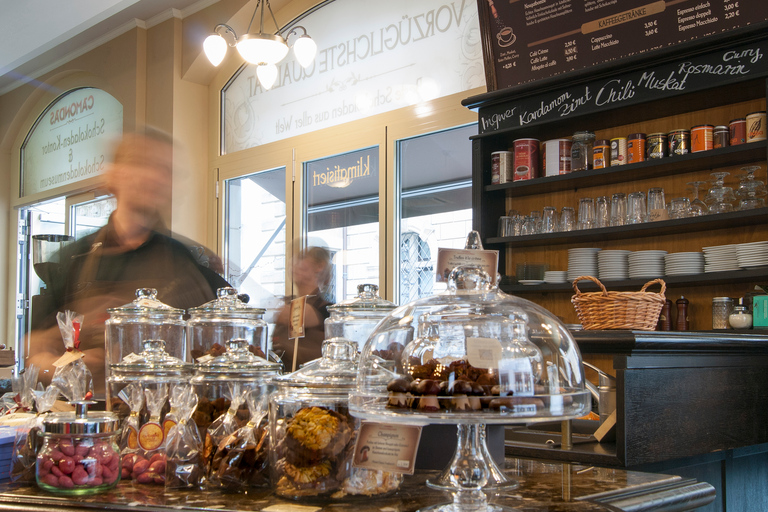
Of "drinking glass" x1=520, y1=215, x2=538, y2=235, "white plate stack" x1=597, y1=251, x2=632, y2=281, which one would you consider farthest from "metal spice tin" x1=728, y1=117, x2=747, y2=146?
"drinking glass" x1=520, y1=215, x2=538, y2=235

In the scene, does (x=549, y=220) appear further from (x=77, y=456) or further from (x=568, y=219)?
(x=77, y=456)

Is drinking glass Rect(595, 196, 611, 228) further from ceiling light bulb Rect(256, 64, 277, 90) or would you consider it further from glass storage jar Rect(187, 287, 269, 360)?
glass storage jar Rect(187, 287, 269, 360)

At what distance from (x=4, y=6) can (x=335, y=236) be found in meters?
3.92

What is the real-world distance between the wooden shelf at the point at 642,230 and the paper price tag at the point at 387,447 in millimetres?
2273

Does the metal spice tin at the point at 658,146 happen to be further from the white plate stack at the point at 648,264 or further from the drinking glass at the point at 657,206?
the white plate stack at the point at 648,264

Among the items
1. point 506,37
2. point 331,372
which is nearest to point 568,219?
point 506,37

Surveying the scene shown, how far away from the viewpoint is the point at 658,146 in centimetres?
316

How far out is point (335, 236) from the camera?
5.09 metres

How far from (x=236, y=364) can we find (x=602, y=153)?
248cm

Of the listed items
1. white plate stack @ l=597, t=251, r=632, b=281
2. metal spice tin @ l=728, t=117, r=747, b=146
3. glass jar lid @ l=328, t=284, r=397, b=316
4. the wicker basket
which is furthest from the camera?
white plate stack @ l=597, t=251, r=632, b=281

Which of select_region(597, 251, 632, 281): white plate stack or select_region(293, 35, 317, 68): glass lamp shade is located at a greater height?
select_region(293, 35, 317, 68): glass lamp shade

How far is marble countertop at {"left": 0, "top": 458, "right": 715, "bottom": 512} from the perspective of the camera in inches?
43.9

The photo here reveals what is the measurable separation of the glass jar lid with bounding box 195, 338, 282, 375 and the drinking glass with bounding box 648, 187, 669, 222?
7.55 ft

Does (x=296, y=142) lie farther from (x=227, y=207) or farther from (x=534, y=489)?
(x=534, y=489)
